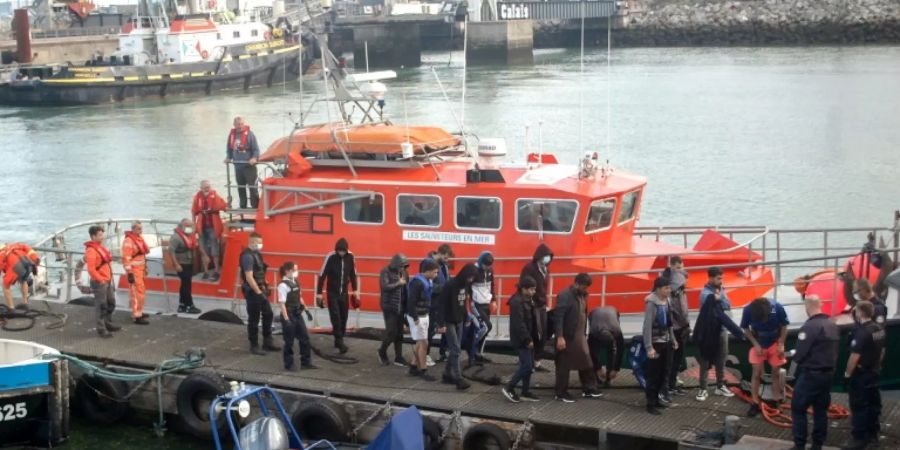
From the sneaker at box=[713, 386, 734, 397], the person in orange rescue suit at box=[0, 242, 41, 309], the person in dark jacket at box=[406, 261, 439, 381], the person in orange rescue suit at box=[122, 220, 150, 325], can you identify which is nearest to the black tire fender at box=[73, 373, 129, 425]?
the person in orange rescue suit at box=[122, 220, 150, 325]

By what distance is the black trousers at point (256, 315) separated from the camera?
11.0 meters

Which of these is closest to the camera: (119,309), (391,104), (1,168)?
(119,309)

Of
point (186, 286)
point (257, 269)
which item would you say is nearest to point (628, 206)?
point (257, 269)

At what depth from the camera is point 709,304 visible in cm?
955

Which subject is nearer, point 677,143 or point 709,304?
point 709,304

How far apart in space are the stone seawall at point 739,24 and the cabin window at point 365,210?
61.3m

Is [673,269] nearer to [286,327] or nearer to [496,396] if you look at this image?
[496,396]

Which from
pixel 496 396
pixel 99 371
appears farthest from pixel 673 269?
pixel 99 371

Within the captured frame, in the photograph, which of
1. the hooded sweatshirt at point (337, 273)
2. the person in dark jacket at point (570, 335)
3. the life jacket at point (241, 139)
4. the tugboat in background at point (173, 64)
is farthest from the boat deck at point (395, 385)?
the tugboat in background at point (173, 64)

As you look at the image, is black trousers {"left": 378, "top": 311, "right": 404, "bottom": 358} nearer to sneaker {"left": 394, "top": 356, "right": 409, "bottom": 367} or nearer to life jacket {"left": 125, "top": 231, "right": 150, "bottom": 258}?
sneaker {"left": 394, "top": 356, "right": 409, "bottom": 367}

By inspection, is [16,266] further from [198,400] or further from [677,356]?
[677,356]

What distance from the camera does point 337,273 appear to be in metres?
10.9

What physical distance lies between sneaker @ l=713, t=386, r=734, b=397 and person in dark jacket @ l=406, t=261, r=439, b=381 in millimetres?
2611

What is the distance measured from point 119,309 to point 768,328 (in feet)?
26.1
